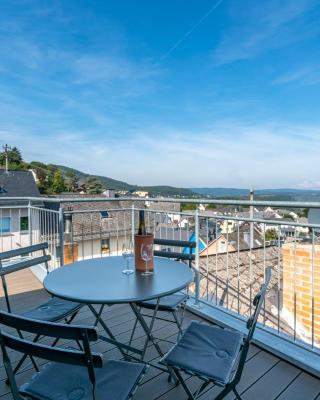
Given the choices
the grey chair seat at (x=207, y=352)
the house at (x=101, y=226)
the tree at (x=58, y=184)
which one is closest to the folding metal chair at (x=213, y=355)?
the grey chair seat at (x=207, y=352)

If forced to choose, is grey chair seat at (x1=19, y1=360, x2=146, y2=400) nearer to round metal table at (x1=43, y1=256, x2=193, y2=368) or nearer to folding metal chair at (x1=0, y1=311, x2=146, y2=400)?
folding metal chair at (x1=0, y1=311, x2=146, y2=400)

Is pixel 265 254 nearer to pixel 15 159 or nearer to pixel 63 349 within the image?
pixel 63 349

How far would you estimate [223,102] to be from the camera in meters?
14.9

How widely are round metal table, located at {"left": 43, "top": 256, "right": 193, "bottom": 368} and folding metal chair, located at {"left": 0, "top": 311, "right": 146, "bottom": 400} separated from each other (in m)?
0.34

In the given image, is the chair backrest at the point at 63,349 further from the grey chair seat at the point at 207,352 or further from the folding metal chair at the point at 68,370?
the grey chair seat at the point at 207,352

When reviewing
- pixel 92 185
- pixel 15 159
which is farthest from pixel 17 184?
pixel 15 159

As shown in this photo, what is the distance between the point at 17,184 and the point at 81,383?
18806 mm

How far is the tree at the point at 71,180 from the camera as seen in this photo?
33037 mm

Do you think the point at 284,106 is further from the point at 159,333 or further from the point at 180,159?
the point at 159,333

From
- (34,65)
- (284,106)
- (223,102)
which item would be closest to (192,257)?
(34,65)

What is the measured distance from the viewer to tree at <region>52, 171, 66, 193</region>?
30.8 metres

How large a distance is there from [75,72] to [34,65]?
1587 millimetres

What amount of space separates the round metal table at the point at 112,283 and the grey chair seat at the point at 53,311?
324 millimetres

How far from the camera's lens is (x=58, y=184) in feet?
102
